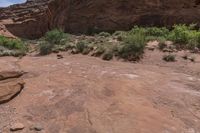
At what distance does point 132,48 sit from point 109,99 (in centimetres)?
389

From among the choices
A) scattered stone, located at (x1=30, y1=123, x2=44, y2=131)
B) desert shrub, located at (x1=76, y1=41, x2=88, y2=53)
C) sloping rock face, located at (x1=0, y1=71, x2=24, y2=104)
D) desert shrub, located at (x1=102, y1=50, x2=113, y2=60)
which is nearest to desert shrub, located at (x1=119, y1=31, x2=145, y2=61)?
desert shrub, located at (x1=102, y1=50, x2=113, y2=60)

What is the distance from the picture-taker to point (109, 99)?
22.2ft

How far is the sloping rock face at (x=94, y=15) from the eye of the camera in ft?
51.4

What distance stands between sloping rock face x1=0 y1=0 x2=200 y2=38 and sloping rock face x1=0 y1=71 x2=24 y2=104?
922cm

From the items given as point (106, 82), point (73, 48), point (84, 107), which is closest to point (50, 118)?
point (84, 107)

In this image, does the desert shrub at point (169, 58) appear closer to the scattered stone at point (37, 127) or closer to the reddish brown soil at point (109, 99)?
the reddish brown soil at point (109, 99)

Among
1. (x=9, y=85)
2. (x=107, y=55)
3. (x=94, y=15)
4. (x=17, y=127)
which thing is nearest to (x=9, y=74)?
(x=9, y=85)

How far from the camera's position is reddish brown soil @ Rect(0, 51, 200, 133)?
19.1ft

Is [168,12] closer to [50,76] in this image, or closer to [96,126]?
[50,76]

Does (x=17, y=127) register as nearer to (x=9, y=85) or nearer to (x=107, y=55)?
(x=9, y=85)

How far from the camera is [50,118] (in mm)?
6207

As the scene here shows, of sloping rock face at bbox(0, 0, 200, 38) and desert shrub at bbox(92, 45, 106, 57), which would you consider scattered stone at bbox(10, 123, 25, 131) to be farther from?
sloping rock face at bbox(0, 0, 200, 38)

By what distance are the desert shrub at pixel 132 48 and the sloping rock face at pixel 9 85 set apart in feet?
10.7

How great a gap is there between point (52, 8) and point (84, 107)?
18.5 metres
